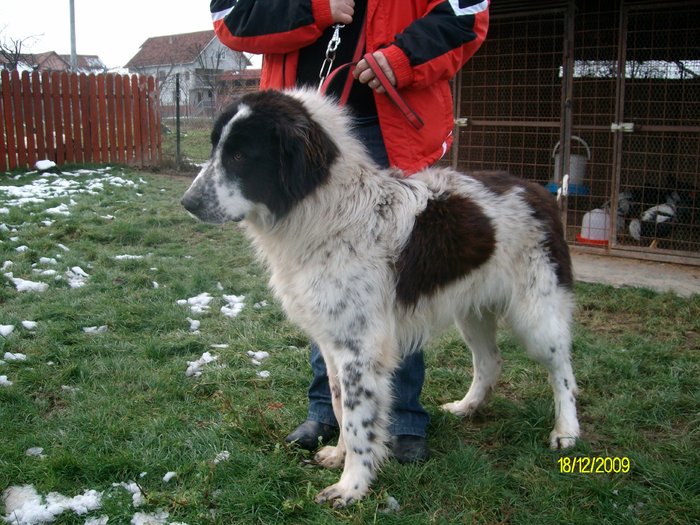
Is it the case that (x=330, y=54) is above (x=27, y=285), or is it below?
above

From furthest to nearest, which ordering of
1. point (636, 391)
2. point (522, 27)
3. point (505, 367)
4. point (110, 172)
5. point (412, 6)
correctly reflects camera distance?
point (110, 172) < point (522, 27) < point (505, 367) < point (636, 391) < point (412, 6)

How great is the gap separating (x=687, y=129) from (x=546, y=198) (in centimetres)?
386

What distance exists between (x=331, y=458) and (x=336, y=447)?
2.5 inches

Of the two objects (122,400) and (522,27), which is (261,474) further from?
(522,27)

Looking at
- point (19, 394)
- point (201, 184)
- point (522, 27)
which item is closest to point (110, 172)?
point (522, 27)

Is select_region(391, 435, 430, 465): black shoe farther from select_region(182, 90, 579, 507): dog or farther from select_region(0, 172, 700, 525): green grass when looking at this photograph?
select_region(182, 90, 579, 507): dog

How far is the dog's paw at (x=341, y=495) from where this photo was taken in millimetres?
2549

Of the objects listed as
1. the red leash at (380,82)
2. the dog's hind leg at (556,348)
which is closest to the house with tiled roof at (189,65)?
the red leash at (380,82)

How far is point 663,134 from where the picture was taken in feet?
25.1

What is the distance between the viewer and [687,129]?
6055 millimetres

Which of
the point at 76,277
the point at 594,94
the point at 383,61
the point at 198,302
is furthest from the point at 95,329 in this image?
the point at 594,94

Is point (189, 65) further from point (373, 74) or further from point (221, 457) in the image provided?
point (221, 457)

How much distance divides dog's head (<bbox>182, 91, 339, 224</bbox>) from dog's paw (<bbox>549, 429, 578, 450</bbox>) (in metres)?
1.69

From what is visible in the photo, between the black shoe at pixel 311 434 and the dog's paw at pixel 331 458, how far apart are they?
0.08 metres
